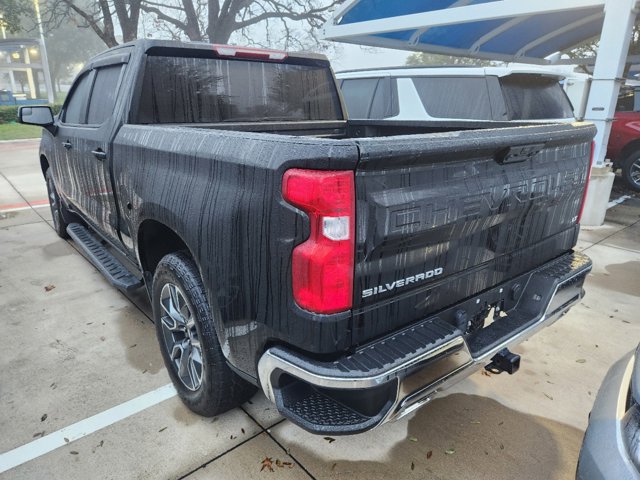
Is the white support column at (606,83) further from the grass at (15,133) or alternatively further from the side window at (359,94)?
the grass at (15,133)

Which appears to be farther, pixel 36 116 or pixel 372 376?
pixel 36 116

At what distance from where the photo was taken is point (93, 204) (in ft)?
11.7

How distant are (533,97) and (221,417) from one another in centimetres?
514

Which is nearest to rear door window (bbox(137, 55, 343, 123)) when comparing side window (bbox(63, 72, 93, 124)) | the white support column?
side window (bbox(63, 72, 93, 124))

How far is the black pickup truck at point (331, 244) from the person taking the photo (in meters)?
1.61

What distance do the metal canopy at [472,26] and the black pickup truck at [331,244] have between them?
554cm

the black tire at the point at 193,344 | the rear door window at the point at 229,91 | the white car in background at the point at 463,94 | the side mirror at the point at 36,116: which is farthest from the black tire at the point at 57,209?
the white car in background at the point at 463,94

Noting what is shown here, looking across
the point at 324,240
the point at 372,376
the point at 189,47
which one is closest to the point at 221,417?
the point at 372,376

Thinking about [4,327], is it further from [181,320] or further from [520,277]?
[520,277]

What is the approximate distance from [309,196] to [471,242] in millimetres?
831

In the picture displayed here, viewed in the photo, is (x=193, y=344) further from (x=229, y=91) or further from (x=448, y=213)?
(x=229, y=91)

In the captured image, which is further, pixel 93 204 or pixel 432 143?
pixel 93 204

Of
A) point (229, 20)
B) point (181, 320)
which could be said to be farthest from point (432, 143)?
point (229, 20)

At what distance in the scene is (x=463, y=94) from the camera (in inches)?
222
